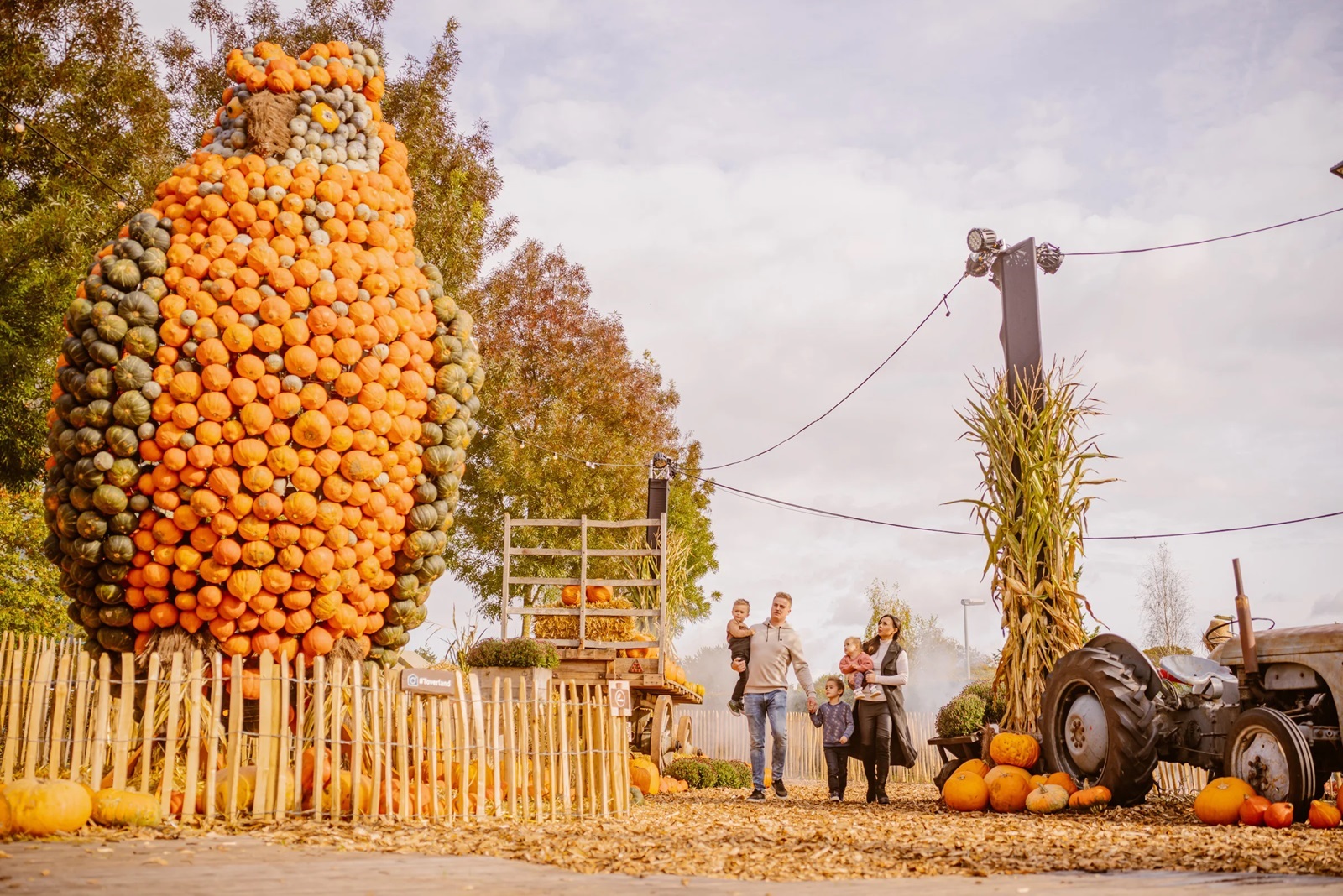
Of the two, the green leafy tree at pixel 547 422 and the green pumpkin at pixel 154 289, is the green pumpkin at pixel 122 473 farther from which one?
the green leafy tree at pixel 547 422

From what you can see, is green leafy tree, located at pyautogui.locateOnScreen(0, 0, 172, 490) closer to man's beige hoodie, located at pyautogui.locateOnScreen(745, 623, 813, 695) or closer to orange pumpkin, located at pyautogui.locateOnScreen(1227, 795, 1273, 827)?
man's beige hoodie, located at pyautogui.locateOnScreen(745, 623, 813, 695)

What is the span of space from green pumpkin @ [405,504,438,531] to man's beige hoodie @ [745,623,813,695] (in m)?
4.11

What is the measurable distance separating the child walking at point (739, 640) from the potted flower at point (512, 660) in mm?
1750

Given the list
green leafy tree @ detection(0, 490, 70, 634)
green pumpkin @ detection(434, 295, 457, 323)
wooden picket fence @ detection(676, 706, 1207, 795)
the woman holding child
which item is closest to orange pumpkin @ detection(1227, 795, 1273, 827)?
the woman holding child

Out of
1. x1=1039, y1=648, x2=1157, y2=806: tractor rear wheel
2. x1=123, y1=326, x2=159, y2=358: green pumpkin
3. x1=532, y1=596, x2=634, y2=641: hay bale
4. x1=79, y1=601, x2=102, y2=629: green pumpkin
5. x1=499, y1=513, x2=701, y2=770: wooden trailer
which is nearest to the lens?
x1=123, y1=326, x2=159, y2=358: green pumpkin

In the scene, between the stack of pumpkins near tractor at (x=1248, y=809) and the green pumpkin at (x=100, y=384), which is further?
the stack of pumpkins near tractor at (x=1248, y=809)

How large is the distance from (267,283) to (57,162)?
6.67 m

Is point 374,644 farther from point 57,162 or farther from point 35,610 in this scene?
point 35,610

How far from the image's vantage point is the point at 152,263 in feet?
19.5

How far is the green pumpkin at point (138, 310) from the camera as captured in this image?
5797 mm

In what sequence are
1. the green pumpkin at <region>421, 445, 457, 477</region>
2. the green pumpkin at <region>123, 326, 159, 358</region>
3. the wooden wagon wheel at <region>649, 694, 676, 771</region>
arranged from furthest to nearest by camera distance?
the wooden wagon wheel at <region>649, 694, 676, 771</region> → the green pumpkin at <region>421, 445, 457, 477</region> → the green pumpkin at <region>123, 326, 159, 358</region>

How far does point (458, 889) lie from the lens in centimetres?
358

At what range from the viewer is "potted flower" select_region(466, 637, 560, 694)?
33.7 ft

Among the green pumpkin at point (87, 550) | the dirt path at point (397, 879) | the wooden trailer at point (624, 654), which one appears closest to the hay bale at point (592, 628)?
the wooden trailer at point (624, 654)
